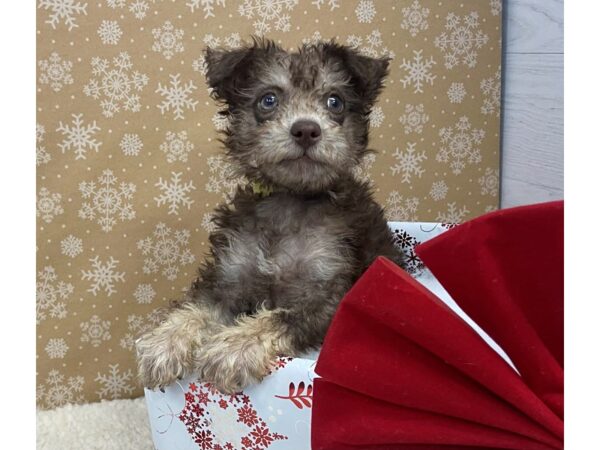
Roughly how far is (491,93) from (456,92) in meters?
0.19

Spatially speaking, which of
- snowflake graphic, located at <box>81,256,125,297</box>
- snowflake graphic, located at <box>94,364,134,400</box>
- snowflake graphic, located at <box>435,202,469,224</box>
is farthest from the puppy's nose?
snowflake graphic, located at <box>435,202,469,224</box>

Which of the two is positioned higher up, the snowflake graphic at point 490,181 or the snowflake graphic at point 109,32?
the snowflake graphic at point 109,32

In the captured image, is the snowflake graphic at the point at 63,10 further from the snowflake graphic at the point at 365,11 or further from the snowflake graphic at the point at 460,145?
the snowflake graphic at the point at 460,145

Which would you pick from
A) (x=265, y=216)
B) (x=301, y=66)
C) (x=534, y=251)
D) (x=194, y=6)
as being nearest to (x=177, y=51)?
(x=194, y=6)

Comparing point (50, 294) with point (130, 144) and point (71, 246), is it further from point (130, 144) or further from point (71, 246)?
point (130, 144)

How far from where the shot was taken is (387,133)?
305cm

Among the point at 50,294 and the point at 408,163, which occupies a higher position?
the point at 408,163

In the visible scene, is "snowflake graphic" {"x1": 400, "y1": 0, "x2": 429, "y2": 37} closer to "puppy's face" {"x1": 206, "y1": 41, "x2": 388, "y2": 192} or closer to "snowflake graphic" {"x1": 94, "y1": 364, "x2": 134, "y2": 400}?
"puppy's face" {"x1": 206, "y1": 41, "x2": 388, "y2": 192}

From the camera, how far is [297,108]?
6.28 feet

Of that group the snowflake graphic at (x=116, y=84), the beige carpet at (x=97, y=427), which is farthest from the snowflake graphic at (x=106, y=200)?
the beige carpet at (x=97, y=427)

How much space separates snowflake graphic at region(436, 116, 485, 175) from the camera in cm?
319

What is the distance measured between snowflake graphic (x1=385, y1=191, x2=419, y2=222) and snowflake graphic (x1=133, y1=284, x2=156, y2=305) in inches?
45.3

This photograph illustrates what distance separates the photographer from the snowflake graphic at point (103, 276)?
2633 millimetres

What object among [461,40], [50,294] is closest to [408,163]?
[461,40]
